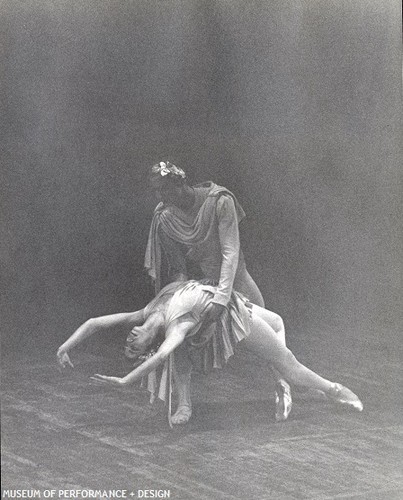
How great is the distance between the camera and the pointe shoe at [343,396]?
8.15m

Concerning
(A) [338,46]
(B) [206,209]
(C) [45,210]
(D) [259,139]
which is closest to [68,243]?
(C) [45,210]

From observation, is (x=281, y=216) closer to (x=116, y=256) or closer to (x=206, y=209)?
(x=206, y=209)

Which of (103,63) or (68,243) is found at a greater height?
(103,63)

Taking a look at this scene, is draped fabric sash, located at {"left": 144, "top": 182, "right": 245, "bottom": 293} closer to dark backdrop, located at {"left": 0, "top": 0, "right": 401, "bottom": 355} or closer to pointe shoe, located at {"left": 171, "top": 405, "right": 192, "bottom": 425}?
dark backdrop, located at {"left": 0, "top": 0, "right": 401, "bottom": 355}

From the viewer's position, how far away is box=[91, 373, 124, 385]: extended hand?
24.5ft

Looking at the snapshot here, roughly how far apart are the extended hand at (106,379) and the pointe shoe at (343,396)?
1551 mm

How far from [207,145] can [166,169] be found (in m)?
0.37

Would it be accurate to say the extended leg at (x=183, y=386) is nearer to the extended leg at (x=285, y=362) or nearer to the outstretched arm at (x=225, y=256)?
the outstretched arm at (x=225, y=256)

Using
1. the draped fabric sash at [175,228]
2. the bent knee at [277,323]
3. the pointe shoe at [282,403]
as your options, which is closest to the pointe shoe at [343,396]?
the pointe shoe at [282,403]

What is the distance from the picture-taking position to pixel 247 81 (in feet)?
26.1

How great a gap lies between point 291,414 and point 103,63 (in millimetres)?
2694

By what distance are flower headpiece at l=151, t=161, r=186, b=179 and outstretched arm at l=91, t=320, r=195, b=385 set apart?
3.19 feet

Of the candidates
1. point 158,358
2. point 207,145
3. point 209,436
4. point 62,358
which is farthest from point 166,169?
point 209,436

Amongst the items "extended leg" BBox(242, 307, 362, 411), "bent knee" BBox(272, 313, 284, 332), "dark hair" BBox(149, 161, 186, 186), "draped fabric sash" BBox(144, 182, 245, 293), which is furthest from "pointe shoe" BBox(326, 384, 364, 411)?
"dark hair" BBox(149, 161, 186, 186)
